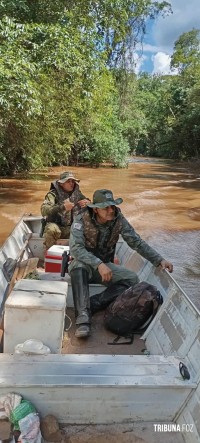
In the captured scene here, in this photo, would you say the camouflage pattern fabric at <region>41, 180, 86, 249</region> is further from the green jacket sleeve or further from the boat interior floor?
A: the boat interior floor

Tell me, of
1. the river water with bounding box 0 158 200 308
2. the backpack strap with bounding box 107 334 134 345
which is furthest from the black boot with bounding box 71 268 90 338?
the river water with bounding box 0 158 200 308

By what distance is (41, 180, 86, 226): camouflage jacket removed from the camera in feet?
15.9

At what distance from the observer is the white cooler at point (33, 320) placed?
8.40 ft

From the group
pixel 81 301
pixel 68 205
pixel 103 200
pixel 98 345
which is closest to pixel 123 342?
pixel 98 345

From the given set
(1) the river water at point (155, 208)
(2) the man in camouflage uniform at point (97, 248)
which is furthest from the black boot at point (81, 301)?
(1) the river water at point (155, 208)

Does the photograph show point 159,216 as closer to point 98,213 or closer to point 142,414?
point 98,213

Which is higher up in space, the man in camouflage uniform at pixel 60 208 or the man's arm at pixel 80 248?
the man's arm at pixel 80 248

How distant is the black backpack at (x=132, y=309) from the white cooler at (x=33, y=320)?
732 millimetres

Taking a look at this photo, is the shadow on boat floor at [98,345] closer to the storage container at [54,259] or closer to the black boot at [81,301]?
the black boot at [81,301]

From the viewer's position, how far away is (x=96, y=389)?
82.6 inches

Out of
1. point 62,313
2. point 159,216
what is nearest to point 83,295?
point 62,313

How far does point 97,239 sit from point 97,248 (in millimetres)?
104

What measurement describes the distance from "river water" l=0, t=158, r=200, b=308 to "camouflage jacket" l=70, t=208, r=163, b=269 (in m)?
1.87

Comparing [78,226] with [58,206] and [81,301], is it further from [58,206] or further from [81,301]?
[58,206]
